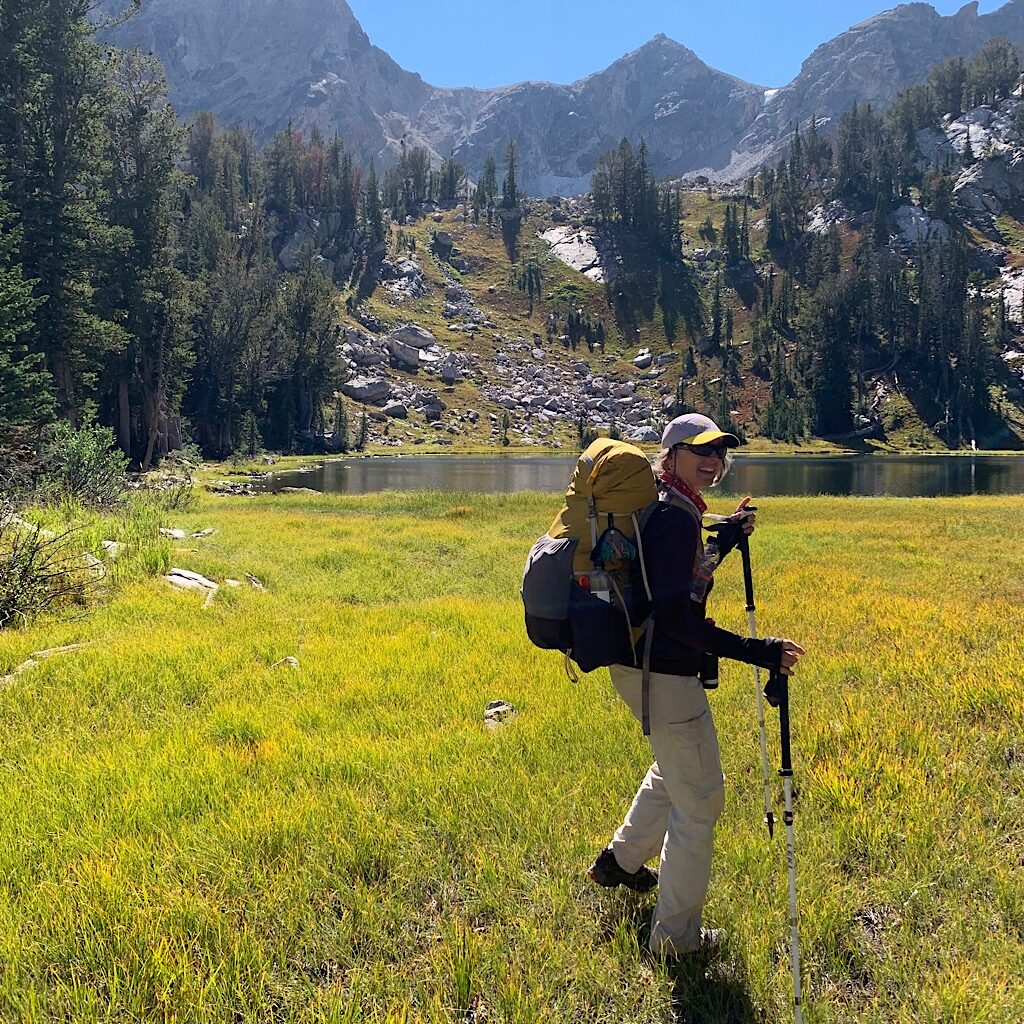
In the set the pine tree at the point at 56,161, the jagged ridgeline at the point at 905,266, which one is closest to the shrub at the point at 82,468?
the pine tree at the point at 56,161

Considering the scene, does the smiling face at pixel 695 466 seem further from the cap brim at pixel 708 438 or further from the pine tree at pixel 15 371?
the pine tree at pixel 15 371

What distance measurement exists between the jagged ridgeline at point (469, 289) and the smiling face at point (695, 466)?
1310 inches

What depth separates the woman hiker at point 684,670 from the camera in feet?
11.0

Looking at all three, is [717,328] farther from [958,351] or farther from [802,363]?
[958,351]

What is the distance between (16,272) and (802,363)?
5733 inches

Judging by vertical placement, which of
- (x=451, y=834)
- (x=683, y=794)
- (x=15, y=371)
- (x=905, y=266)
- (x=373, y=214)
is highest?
(x=373, y=214)

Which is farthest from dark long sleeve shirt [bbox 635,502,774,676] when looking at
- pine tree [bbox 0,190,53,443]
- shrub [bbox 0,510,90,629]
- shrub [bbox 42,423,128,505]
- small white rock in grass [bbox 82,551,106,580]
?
pine tree [bbox 0,190,53,443]

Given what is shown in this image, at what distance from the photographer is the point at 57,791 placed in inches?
201

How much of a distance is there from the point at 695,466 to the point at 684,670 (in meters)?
1.16

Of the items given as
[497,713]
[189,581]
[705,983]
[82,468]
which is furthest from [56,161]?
[705,983]

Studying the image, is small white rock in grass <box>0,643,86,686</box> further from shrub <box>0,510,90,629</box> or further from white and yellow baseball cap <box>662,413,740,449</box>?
white and yellow baseball cap <box>662,413,740,449</box>

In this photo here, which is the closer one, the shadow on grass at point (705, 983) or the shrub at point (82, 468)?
the shadow on grass at point (705, 983)

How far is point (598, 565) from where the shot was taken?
11.2ft

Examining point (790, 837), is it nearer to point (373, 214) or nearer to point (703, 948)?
point (703, 948)
